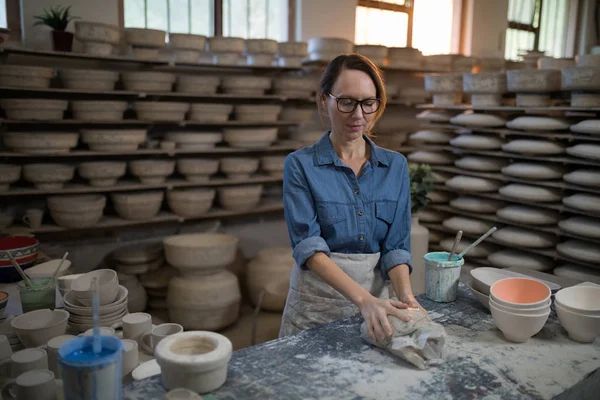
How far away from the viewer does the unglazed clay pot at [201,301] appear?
3834 mm

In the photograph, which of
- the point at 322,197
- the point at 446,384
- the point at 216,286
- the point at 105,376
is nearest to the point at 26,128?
the point at 216,286

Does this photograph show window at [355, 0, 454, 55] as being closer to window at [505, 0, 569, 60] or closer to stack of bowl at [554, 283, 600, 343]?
window at [505, 0, 569, 60]

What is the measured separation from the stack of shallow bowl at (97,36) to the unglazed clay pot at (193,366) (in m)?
3.06

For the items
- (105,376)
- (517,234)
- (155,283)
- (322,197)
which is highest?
(322,197)

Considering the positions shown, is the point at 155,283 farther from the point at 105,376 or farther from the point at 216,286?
the point at 105,376

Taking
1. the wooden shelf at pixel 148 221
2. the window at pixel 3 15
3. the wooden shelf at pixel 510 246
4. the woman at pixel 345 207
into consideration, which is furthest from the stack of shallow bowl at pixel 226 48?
the woman at pixel 345 207

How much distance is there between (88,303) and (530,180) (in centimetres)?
327

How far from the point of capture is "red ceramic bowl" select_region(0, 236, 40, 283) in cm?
244

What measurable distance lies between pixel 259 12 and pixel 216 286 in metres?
2.59

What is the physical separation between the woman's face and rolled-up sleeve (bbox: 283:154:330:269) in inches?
8.0

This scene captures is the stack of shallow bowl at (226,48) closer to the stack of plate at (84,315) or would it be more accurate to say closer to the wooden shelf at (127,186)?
the wooden shelf at (127,186)

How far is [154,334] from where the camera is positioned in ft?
5.38

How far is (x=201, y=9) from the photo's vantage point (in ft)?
14.9

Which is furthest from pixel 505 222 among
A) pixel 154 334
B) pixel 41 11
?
pixel 41 11
